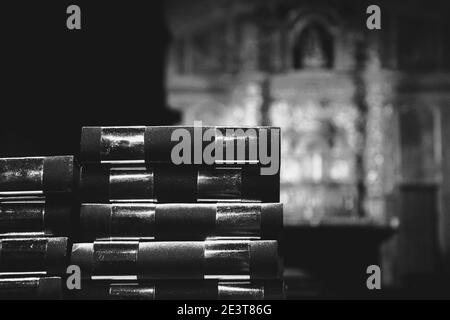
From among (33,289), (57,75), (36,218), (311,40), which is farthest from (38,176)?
(311,40)

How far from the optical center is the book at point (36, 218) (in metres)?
1.18

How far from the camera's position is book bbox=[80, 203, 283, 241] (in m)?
1.15

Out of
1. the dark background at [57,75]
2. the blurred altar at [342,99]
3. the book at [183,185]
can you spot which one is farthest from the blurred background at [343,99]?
the book at [183,185]

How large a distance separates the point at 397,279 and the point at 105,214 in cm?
709

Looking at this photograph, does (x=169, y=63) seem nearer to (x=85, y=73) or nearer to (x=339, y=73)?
(x=339, y=73)

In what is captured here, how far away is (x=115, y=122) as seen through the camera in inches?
77.9

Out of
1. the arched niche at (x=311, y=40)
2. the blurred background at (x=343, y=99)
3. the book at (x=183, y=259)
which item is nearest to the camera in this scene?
the book at (x=183, y=259)

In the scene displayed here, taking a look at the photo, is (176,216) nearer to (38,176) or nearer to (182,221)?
(182,221)

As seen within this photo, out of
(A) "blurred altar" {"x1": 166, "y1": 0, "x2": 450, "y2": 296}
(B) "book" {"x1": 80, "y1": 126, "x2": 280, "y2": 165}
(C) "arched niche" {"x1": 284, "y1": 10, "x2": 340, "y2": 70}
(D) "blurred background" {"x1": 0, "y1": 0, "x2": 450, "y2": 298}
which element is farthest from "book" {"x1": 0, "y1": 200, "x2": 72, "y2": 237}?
(C) "arched niche" {"x1": 284, "y1": 10, "x2": 340, "y2": 70}

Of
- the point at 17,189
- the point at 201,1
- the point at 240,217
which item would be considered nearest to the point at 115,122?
the point at 17,189

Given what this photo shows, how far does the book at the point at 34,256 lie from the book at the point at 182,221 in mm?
61

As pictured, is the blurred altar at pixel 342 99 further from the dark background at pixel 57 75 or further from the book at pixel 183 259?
the book at pixel 183 259

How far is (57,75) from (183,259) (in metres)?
0.89

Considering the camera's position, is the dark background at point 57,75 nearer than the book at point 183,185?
No
